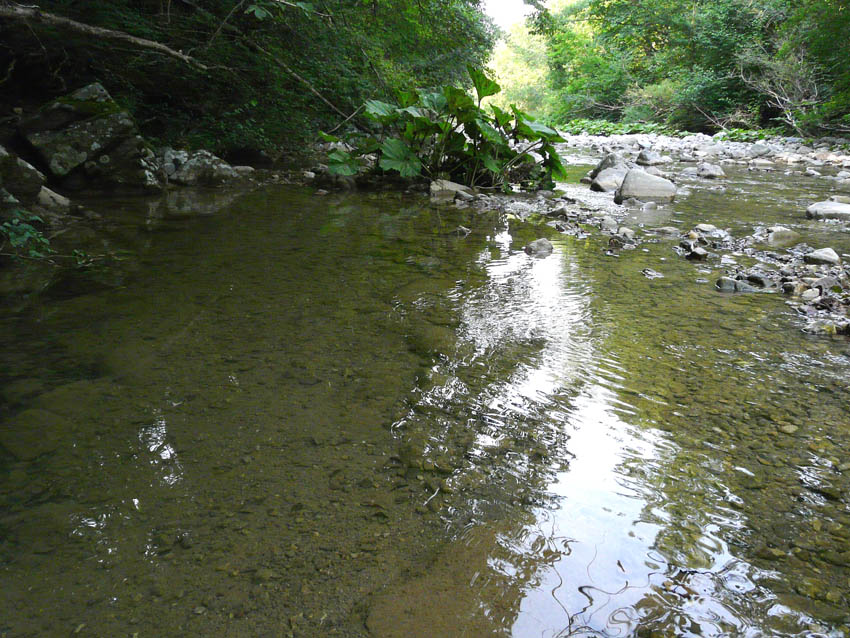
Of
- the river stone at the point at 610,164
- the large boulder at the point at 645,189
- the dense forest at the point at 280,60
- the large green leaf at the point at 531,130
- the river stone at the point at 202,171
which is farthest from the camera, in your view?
the river stone at the point at 610,164

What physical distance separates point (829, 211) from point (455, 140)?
4.18 m

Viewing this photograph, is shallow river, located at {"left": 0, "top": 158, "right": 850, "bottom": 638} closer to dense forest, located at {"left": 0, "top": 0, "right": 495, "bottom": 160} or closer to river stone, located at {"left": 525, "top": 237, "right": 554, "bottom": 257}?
river stone, located at {"left": 525, "top": 237, "right": 554, "bottom": 257}

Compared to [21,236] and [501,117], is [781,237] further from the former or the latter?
[21,236]

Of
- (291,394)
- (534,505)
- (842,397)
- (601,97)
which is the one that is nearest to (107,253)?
(291,394)

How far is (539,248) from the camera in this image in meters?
4.10

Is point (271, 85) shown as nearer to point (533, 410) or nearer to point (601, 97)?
point (533, 410)

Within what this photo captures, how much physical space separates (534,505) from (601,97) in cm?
2883

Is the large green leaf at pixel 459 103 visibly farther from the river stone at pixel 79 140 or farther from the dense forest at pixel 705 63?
the dense forest at pixel 705 63

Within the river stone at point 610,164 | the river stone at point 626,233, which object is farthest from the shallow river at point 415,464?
the river stone at point 610,164

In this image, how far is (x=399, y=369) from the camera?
2.11m

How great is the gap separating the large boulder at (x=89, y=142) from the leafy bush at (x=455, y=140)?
2263 mm

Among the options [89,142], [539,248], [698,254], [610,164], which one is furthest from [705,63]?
[89,142]

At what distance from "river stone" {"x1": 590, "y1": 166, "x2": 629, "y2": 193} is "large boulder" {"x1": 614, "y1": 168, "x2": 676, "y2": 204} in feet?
2.13

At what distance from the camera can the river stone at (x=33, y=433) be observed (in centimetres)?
151
